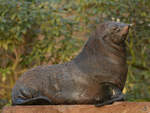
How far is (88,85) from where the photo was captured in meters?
1.54

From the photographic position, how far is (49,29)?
2.88 m

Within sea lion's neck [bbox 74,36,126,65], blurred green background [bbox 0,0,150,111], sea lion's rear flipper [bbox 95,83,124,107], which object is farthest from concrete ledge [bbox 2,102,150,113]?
blurred green background [bbox 0,0,150,111]

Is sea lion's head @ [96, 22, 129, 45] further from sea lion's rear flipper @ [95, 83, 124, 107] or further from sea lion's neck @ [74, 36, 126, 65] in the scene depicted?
sea lion's rear flipper @ [95, 83, 124, 107]

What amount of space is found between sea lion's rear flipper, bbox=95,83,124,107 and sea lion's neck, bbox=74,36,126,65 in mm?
120

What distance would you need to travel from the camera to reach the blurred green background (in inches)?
112

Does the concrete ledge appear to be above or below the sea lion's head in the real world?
below

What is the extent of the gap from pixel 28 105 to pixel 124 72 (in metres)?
0.49

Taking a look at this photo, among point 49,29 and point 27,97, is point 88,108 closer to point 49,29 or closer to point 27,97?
point 27,97

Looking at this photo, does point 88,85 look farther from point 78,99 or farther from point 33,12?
point 33,12

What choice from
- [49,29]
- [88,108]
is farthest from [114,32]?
[49,29]

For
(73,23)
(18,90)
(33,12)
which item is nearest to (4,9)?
(33,12)

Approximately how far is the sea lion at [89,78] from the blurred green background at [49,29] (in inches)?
40.6

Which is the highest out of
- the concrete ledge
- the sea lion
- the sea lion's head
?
the sea lion's head

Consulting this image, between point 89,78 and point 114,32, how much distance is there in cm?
25
